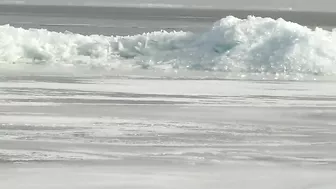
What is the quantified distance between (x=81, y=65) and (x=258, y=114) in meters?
6.27

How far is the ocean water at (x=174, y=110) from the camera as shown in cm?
545

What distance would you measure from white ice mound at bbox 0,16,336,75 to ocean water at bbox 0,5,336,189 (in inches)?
1.1

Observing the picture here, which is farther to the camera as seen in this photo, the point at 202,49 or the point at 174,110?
the point at 202,49

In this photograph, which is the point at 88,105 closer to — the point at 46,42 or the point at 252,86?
the point at 252,86

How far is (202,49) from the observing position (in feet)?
48.5

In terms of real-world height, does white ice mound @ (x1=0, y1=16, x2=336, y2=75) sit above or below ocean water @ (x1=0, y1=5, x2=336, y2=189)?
above

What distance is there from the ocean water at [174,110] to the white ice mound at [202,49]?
28 mm

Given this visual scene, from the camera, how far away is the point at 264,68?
44.1 ft

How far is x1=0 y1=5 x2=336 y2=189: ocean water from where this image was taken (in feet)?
17.9

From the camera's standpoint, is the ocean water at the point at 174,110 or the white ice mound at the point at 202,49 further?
the white ice mound at the point at 202,49

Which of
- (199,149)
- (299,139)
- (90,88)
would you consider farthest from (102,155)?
(90,88)

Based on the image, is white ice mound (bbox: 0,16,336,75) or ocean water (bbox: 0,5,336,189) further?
white ice mound (bbox: 0,16,336,75)

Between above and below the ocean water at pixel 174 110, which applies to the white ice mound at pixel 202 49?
above

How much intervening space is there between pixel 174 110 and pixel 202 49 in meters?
6.63
